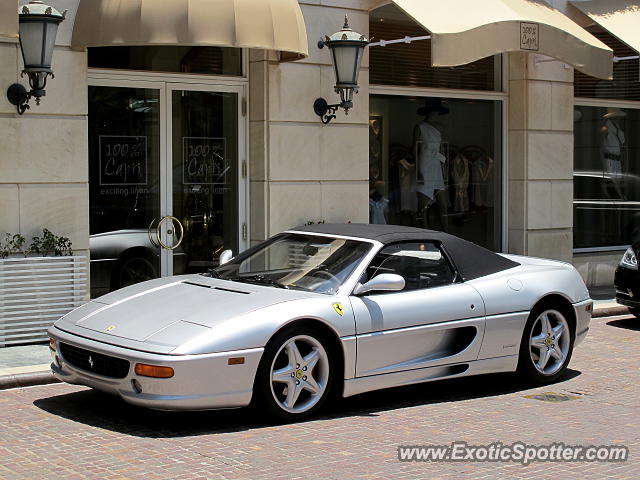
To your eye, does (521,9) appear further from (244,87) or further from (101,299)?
(101,299)

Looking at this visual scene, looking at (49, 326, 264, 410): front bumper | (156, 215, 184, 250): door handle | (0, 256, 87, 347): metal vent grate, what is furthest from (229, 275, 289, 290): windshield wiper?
(156, 215, 184, 250): door handle

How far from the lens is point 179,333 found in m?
7.07

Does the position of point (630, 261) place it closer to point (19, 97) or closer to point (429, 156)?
point (429, 156)

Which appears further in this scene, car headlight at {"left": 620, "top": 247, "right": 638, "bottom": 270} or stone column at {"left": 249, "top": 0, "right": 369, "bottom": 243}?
stone column at {"left": 249, "top": 0, "right": 369, "bottom": 243}

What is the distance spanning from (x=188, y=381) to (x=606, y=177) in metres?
12.3

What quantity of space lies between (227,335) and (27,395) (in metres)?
2.26

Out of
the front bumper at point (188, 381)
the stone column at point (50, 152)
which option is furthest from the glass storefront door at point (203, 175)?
the front bumper at point (188, 381)

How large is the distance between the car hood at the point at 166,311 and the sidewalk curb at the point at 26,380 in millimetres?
1082

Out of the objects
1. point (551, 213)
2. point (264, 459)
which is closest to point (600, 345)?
point (551, 213)

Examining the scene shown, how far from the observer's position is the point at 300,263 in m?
8.38

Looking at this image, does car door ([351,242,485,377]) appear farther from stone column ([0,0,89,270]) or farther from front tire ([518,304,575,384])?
stone column ([0,0,89,270])

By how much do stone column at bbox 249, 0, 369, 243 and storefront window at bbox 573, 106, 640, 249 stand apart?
16.5 ft

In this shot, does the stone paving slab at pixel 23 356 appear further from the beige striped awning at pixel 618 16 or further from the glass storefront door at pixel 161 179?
the beige striped awning at pixel 618 16

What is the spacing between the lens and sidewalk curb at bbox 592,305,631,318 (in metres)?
13.6
